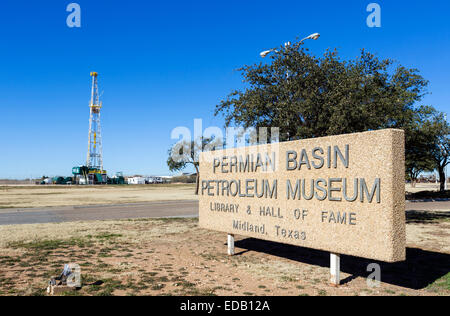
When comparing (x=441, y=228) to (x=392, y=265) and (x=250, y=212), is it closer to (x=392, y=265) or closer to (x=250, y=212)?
(x=392, y=265)

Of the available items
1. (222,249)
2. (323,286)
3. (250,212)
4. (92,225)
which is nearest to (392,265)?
(323,286)

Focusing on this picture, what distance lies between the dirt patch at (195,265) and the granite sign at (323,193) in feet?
2.91

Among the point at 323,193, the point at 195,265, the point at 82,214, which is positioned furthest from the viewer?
the point at 82,214

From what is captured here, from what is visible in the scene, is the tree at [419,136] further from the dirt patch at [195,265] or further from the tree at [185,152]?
the tree at [185,152]

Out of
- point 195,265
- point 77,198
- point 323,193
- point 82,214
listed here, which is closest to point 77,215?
point 82,214

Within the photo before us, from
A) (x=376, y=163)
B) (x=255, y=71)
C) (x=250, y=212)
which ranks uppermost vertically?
(x=255, y=71)

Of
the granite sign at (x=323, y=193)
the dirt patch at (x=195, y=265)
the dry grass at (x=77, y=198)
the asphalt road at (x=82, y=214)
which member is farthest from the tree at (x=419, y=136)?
the dry grass at (x=77, y=198)

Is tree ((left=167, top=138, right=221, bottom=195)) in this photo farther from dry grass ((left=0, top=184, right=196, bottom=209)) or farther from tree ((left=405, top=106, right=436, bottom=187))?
tree ((left=405, top=106, right=436, bottom=187))

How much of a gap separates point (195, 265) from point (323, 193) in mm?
3651

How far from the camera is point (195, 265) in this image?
29.1ft

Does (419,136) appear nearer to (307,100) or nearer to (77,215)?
(307,100)

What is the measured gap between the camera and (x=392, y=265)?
905 centimetres

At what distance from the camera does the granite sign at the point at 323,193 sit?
20.7ft

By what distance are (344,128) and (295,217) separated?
5.47m
